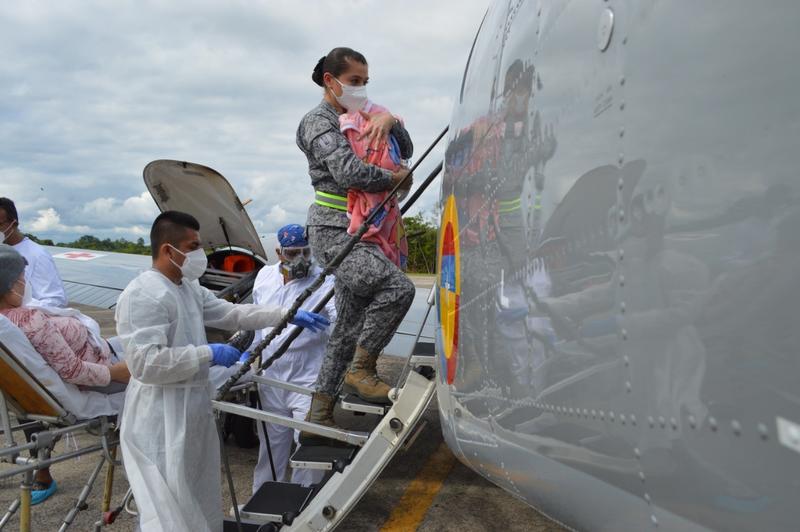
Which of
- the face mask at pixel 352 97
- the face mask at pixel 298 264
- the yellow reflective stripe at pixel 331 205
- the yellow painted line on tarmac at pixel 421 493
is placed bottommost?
the yellow painted line on tarmac at pixel 421 493

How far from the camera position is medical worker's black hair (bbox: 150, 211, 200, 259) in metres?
3.48

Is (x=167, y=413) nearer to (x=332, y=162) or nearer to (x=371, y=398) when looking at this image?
(x=371, y=398)

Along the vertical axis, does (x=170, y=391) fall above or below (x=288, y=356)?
above

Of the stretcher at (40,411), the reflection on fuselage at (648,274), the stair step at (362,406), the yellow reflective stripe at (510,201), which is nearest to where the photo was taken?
the reflection on fuselage at (648,274)

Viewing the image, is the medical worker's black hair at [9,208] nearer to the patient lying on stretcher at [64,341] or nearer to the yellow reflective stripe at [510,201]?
the patient lying on stretcher at [64,341]

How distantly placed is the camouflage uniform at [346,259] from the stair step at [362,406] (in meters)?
0.15

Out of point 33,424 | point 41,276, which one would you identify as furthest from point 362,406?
point 41,276

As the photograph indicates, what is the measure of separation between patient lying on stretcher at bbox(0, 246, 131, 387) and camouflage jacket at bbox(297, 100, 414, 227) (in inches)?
55.5

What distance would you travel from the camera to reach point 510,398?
2.01 meters

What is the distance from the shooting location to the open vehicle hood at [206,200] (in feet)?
19.4

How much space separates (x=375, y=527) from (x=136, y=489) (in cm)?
163

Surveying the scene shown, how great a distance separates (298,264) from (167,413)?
6.08ft

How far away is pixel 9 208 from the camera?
210 inches

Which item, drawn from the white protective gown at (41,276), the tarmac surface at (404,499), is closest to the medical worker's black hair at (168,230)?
the tarmac surface at (404,499)
